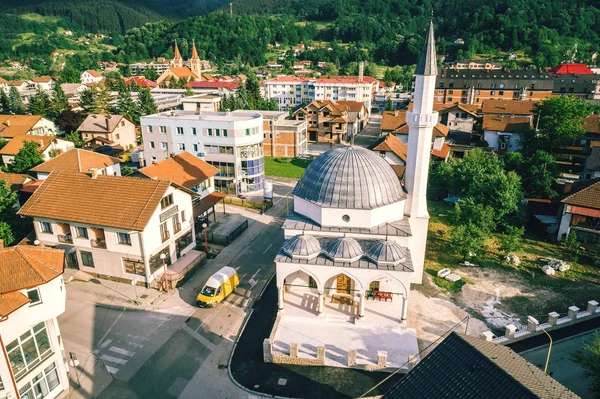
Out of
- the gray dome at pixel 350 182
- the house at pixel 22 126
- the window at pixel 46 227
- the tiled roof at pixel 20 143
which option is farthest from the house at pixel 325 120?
the window at pixel 46 227

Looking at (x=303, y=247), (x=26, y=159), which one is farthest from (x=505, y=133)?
(x=26, y=159)

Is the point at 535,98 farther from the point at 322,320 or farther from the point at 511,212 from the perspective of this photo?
the point at 322,320

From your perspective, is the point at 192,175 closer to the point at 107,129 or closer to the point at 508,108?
the point at 107,129

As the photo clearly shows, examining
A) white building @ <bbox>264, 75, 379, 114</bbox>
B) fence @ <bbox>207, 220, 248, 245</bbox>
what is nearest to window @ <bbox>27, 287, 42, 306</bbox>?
fence @ <bbox>207, 220, 248, 245</bbox>

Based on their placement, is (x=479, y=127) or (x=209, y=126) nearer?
(x=209, y=126)

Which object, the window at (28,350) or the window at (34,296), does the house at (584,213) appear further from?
the window at (28,350)

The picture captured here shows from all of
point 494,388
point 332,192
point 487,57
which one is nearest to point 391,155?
point 332,192

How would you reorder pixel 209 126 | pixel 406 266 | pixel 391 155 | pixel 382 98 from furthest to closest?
pixel 382 98, pixel 391 155, pixel 209 126, pixel 406 266
